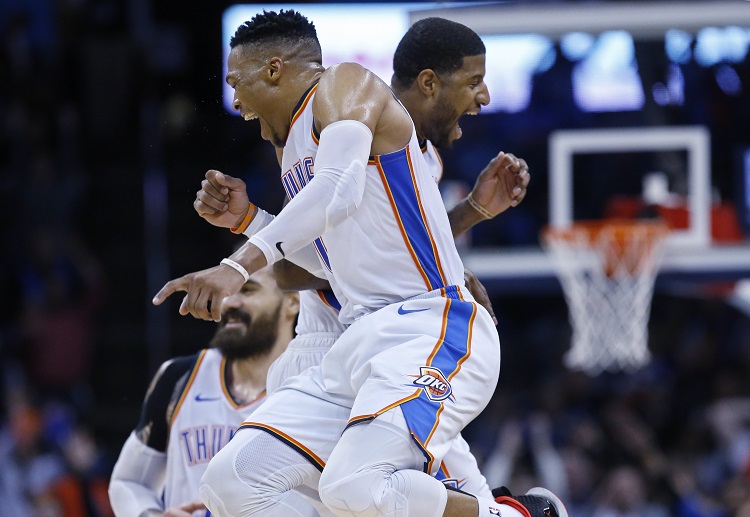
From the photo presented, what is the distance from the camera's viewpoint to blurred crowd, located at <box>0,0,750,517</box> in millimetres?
10562

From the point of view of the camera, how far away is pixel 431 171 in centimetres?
418

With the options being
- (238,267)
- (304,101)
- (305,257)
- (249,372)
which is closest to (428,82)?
(304,101)

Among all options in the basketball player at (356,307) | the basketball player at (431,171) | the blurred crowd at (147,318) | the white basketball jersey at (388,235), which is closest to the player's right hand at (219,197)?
the basketball player at (431,171)

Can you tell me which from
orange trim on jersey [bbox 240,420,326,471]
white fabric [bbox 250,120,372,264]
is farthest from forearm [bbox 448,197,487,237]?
orange trim on jersey [bbox 240,420,326,471]

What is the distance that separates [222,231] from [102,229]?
56.7 inches

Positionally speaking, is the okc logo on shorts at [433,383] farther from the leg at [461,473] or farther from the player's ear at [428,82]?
the player's ear at [428,82]

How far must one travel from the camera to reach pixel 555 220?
30.8 ft

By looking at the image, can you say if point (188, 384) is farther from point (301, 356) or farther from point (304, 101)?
point (304, 101)

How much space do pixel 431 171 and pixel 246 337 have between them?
4.31 feet

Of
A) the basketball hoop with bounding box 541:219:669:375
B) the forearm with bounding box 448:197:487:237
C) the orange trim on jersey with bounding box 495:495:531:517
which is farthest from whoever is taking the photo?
the basketball hoop with bounding box 541:219:669:375

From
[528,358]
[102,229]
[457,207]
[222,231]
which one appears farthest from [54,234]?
[457,207]

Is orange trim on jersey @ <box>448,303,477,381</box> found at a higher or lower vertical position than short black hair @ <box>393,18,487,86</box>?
lower

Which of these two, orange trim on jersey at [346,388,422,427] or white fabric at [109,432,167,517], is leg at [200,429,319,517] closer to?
orange trim on jersey at [346,388,422,427]

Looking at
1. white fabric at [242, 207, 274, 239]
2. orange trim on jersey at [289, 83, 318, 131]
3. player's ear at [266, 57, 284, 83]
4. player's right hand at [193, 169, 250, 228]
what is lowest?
white fabric at [242, 207, 274, 239]
